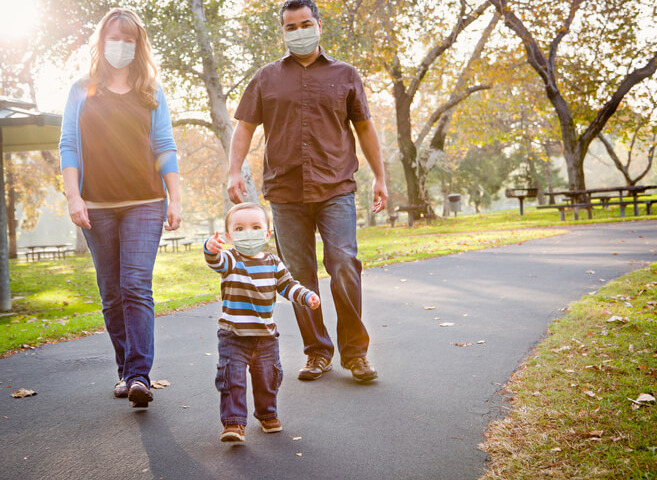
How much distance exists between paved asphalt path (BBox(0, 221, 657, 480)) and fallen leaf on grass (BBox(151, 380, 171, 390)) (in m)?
0.06

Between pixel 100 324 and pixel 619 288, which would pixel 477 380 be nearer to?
pixel 619 288

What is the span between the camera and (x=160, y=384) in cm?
381

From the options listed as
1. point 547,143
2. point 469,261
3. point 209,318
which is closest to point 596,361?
point 209,318

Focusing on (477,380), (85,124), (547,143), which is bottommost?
(477,380)

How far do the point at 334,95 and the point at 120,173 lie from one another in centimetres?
143

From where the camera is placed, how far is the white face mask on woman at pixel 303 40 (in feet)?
11.9

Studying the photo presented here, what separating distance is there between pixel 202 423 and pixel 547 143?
1573 inches

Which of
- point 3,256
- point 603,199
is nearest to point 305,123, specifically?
point 3,256

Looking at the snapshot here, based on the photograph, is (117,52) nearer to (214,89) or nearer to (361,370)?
(361,370)

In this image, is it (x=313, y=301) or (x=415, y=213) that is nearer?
(x=313, y=301)

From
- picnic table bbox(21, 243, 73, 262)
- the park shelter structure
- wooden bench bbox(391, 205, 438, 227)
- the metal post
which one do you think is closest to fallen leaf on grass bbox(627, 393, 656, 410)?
the park shelter structure

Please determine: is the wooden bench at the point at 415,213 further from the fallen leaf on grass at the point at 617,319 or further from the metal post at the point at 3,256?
the fallen leaf on grass at the point at 617,319

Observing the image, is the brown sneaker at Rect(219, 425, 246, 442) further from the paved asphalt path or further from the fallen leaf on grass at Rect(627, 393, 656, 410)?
the fallen leaf on grass at Rect(627, 393, 656, 410)

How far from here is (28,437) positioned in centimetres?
294
